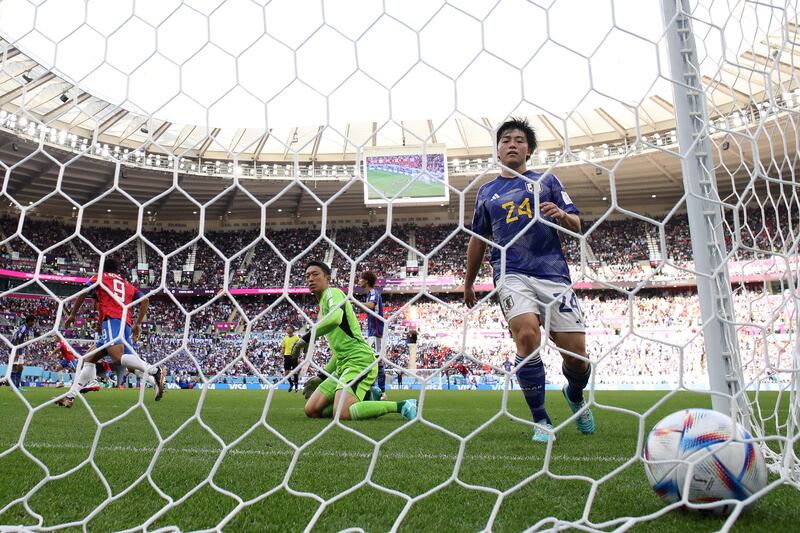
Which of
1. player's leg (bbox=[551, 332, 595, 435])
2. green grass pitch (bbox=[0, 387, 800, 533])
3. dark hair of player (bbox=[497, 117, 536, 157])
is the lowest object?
green grass pitch (bbox=[0, 387, 800, 533])

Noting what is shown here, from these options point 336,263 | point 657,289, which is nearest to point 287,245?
point 336,263

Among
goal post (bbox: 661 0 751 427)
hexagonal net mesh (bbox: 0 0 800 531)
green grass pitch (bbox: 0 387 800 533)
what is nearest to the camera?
green grass pitch (bbox: 0 387 800 533)

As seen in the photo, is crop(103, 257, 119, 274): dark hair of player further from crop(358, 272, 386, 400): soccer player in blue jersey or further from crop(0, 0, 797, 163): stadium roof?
crop(358, 272, 386, 400): soccer player in blue jersey

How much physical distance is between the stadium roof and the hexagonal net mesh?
60mm

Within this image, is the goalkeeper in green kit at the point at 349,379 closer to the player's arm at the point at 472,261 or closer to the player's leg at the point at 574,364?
the player's arm at the point at 472,261

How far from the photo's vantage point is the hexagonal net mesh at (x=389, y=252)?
Answer: 64.4 inches

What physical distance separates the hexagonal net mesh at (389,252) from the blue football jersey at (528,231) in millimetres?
16

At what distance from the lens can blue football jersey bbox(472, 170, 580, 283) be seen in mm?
2812

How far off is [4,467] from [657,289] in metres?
22.6

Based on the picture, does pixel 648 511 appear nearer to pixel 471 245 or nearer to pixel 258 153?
pixel 471 245

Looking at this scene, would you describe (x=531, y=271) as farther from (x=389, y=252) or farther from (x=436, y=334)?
(x=389, y=252)

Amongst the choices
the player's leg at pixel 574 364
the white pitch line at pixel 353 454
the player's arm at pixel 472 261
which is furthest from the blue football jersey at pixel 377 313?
the white pitch line at pixel 353 454

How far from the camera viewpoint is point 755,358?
235cm

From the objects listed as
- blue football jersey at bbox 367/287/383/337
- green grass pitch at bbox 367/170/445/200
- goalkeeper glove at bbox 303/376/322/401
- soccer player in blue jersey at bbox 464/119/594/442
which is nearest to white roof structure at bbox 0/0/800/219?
soccer player in blue jersey at bbox 464/119/594/442
